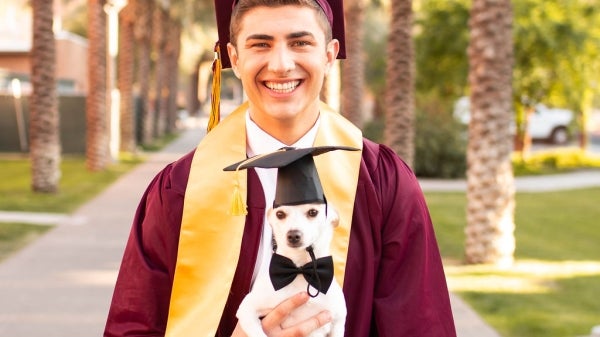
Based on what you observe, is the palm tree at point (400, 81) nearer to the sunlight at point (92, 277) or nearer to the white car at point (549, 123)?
the sunlight at point (92, 277)

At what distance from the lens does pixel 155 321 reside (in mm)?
2889

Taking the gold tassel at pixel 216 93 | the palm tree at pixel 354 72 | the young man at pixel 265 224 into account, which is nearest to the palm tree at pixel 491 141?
the gold tassel at pixel 216 93

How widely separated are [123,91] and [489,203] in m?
20.0

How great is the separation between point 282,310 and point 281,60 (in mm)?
665

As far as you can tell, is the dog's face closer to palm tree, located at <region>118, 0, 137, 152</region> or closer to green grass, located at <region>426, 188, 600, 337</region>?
green grass, located at <region>426, 188, 600, 337</region>

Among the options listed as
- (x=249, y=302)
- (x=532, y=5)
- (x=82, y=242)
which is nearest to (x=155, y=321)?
(x=249, y=302)

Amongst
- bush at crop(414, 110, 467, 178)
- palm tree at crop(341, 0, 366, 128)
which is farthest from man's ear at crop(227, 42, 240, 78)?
bush at crop(414, 110, 467, 178)

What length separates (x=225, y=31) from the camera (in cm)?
307

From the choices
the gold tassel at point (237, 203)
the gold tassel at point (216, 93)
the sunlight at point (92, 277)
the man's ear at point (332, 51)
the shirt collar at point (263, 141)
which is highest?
the man's ear at point (332, 51)

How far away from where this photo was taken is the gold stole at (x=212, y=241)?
2.79 meters

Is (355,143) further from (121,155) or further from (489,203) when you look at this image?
(121,155)

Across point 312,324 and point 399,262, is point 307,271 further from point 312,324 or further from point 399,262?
point 399,262

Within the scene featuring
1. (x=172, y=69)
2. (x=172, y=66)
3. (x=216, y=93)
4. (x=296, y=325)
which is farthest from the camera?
(x=172, y=66)

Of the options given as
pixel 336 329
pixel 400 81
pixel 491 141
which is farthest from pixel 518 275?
pixel 336 329
